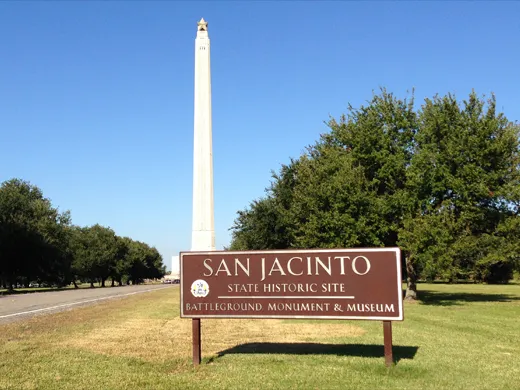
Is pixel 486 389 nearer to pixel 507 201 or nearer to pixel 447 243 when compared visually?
pixel 447 243

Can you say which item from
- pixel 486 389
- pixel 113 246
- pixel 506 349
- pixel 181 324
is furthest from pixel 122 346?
pixel 113 246

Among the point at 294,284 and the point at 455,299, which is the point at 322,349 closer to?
the point at 294,284

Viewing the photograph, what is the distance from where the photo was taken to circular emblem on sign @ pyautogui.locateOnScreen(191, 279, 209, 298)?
938 cm

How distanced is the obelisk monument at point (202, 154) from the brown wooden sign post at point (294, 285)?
382 inches

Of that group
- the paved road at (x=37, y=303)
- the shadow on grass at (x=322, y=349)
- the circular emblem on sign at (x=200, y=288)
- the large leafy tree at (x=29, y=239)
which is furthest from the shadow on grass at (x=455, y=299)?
the large leafy tree at (x=29, y=239)

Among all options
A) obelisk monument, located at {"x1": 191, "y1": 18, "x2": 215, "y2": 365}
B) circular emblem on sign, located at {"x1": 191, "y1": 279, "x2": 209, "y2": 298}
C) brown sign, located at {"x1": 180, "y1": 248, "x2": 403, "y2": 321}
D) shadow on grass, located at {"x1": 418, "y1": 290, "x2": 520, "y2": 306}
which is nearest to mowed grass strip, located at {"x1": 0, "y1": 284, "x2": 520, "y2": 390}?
brown sign, located at {"x1": 180, "y1": 248, "x2": 403, "y2": 321}

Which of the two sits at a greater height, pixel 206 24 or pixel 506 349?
pixel 206 24

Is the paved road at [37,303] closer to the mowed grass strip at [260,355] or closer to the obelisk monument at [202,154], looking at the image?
the mowed grass strip at [260,355]

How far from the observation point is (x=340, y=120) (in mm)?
29703

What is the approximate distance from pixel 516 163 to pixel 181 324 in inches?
732

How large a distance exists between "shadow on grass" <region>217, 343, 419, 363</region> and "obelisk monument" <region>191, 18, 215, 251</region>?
28.7ft

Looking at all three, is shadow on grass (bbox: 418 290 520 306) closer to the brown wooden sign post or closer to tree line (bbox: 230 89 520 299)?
tree line (bbox: 230 89 520 299)

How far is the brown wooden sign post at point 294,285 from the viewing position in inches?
336

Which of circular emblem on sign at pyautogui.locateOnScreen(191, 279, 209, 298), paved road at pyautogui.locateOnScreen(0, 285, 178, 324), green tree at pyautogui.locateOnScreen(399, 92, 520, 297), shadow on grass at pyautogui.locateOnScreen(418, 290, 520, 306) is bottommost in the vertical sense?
shadow on grass at pyautogui.locateOnScreen(418, 290, 520, 306)
